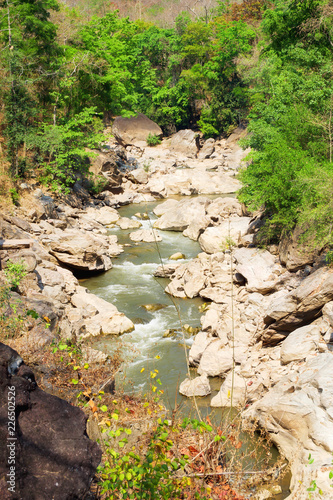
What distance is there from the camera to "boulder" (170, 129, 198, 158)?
37625 millimetres

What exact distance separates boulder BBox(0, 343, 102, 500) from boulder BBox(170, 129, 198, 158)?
1395 inches

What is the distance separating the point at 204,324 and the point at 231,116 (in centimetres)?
3360

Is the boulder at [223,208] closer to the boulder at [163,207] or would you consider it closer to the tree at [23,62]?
the boulder at [163,207]

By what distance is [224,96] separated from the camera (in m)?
40.8

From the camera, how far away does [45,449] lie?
9.39 feet

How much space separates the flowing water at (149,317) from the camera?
Result: 29.0ft

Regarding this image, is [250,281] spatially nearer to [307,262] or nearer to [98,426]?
[307,262]

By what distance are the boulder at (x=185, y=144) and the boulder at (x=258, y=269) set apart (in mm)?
24661

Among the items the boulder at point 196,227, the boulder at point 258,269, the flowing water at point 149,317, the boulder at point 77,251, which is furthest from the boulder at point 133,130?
the boulder at point 258,269

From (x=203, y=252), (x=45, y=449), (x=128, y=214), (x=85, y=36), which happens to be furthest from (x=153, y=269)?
(x=85, y=36)

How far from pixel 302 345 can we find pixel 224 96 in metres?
36.5

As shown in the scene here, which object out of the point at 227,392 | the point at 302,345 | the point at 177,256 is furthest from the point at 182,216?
the point at 227,392

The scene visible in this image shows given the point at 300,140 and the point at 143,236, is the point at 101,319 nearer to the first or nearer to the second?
the point at 143,236

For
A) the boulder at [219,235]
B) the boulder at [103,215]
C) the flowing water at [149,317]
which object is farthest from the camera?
the boulder at [103,215]
